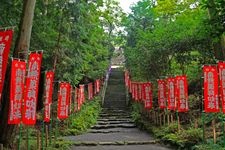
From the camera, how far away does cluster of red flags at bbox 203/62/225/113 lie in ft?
32.5

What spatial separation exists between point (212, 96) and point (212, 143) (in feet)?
4.36

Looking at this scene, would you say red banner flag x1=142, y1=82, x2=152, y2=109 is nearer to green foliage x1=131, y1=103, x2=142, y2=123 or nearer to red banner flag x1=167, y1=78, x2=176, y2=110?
green foliage x1=131, y1=103, x2=142, y2=123

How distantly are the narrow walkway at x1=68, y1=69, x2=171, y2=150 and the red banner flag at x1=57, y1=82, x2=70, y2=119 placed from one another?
120cm

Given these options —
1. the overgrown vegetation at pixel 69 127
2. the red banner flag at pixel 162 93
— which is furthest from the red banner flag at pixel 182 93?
the overgrown vegetation at pixel 69 127

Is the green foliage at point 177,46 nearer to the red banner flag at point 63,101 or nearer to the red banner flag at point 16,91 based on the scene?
the red banner flag at point 63,101

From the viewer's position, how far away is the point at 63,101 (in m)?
14.2

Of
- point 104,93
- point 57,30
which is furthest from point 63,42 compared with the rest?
point 104,93

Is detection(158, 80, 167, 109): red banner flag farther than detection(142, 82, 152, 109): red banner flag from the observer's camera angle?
No

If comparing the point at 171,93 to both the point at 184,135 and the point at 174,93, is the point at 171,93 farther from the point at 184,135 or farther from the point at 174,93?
the point at 184,135

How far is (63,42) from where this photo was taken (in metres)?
15.7

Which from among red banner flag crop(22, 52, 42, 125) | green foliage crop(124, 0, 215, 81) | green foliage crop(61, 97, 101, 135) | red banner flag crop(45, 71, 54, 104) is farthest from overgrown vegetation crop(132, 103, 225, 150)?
red banner flag crop(22, 52, 42, 125)

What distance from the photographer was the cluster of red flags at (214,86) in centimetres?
991

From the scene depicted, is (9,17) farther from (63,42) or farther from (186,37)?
(186,37)

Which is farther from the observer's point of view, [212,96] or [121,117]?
[121,117]
